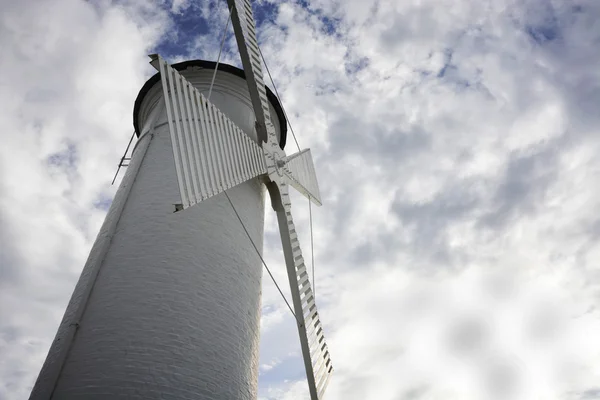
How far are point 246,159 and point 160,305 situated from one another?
2.25 m

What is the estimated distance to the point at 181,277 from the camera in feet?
13.5

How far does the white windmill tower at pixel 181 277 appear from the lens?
11.5 feet

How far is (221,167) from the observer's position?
15.0 ft

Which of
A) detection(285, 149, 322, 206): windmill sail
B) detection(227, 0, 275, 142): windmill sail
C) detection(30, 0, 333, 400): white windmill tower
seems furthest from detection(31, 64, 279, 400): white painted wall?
detection(285, 149, 322, 206): windmill sail

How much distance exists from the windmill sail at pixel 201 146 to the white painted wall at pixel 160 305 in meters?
0.49

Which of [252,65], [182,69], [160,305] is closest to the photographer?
[160,305]

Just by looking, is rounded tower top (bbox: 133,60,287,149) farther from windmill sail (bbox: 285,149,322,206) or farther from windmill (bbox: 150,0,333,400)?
windmill sail (bbox: 285,149,322,206)

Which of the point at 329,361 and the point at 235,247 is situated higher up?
the point at 235,247

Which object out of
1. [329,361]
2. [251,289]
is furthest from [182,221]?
[329,361]

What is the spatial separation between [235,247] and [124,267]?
1277 mm

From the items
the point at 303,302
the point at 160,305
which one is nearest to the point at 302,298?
the point at 303,302

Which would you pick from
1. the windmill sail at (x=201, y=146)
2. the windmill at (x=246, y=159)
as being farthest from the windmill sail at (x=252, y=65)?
the windmill sail at (x=201, y=146)

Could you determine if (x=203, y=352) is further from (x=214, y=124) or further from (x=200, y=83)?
(x=200, y=83)

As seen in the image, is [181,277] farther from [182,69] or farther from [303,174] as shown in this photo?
[303,174]
